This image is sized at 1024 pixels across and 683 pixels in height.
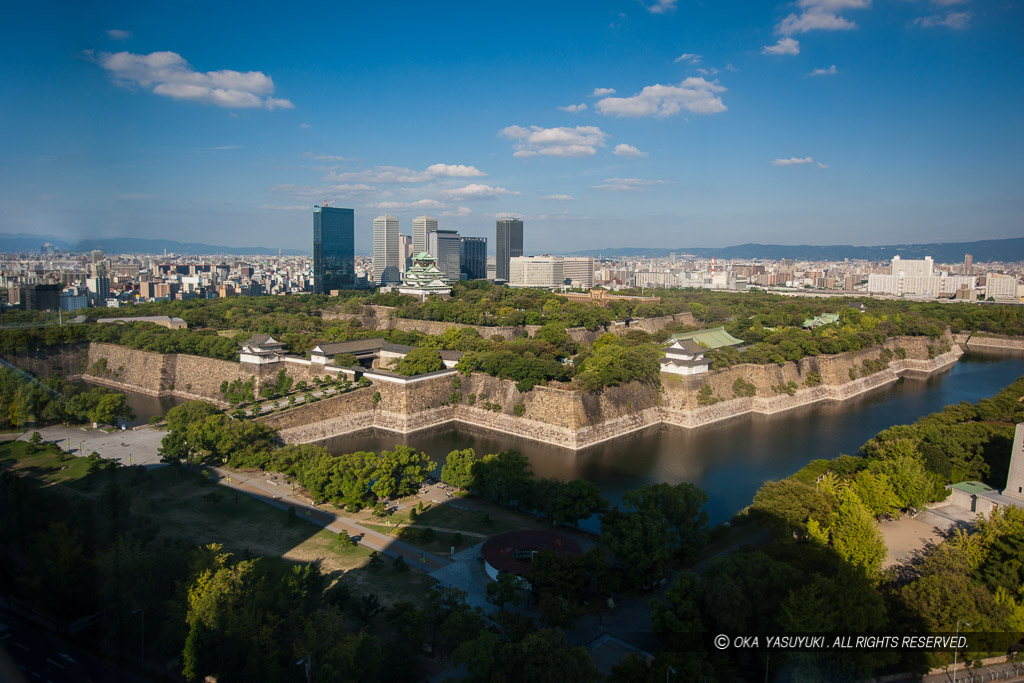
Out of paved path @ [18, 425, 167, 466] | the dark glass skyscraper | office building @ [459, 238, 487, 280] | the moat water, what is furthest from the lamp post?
office building @ [459, 238, 487, 280]

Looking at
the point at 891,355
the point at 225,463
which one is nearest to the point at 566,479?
the point at 225,463

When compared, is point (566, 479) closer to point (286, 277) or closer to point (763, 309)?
point (763, 309)

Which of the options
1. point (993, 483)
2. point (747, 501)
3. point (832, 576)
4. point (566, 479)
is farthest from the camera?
point (566, 479)

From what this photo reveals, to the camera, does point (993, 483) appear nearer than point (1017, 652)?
No

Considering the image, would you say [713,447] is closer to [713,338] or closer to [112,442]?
[713,338]

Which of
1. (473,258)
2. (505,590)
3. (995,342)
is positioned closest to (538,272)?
(473,258)

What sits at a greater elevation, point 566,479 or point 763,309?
point 763,309
